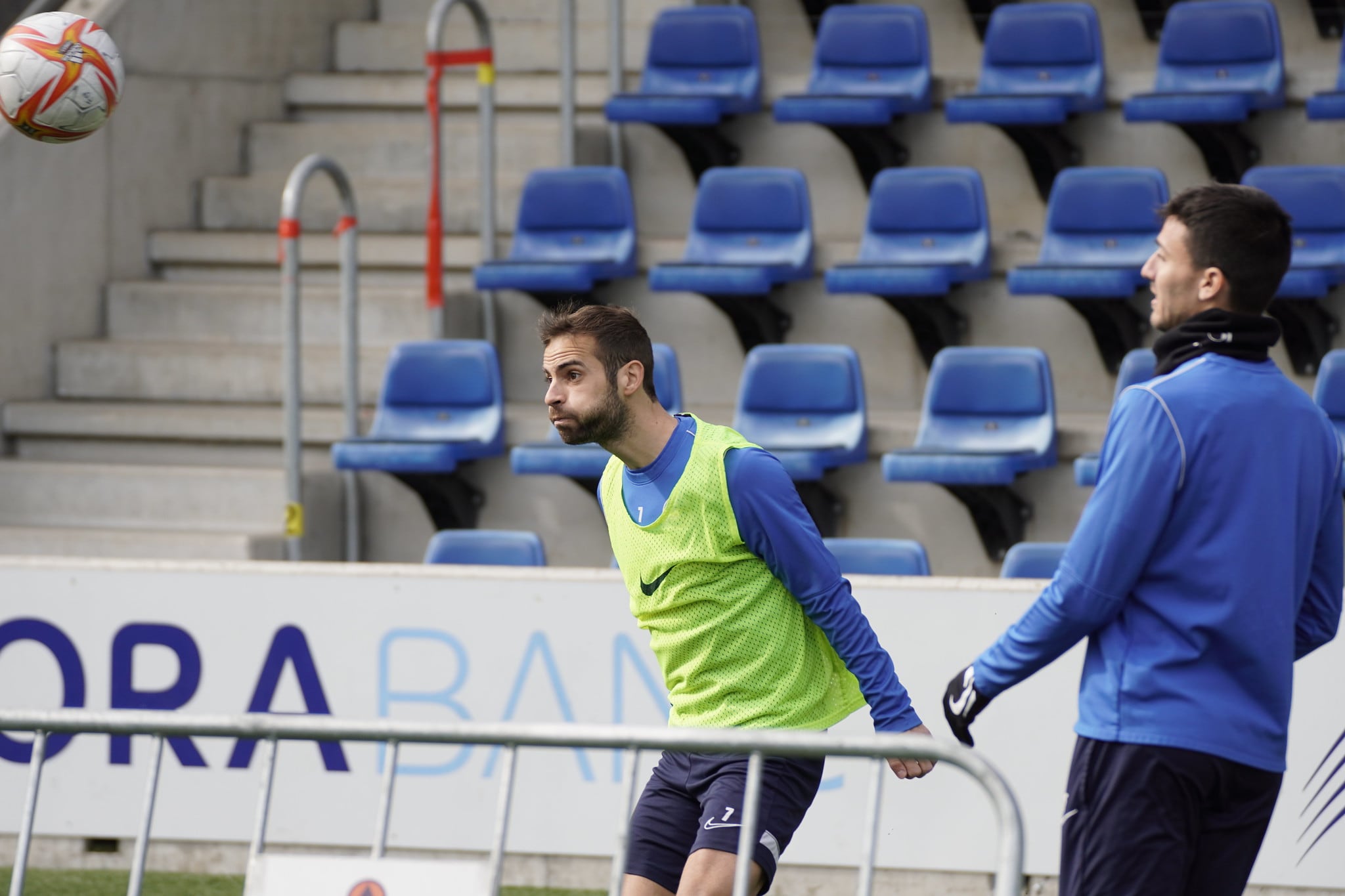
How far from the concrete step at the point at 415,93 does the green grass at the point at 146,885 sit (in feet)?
17.9

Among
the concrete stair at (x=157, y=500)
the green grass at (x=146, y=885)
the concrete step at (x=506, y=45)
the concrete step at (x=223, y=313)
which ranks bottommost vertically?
the green grass at (x=146, y=885)

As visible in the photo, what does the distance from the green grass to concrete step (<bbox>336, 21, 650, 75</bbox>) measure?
5824mm

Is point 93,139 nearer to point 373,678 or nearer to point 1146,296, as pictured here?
point 373,678

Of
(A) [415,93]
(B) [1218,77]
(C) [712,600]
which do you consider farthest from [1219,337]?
(A) [415,93]

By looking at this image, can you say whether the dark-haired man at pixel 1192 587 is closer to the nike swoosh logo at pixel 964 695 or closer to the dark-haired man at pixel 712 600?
the nike swoosh logo at pixel 964 695

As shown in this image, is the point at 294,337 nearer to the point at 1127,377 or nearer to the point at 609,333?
the point at 1127,377

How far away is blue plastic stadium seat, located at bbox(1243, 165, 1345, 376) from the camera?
7992mm

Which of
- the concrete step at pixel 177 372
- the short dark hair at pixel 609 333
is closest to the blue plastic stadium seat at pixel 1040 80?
the concrete step at pixel 177 372

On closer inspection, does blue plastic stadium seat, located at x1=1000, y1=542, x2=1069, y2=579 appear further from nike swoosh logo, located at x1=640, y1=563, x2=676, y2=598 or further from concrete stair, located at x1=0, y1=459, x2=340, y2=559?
concrete stair, located at x1=0, y1=459, x2=340, y2=559

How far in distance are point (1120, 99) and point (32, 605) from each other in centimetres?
591

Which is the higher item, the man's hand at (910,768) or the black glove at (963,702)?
the black glove at (963,702)

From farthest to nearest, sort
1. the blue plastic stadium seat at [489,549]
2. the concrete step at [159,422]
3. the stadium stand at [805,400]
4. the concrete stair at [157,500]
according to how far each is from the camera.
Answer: the concrete step at [159,422], the concrete stair at [157,500], the stadium stand at [805,400], the blue plastic stadium seat at [489,549]

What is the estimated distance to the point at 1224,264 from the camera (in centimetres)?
279

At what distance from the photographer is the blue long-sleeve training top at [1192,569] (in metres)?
2.74
